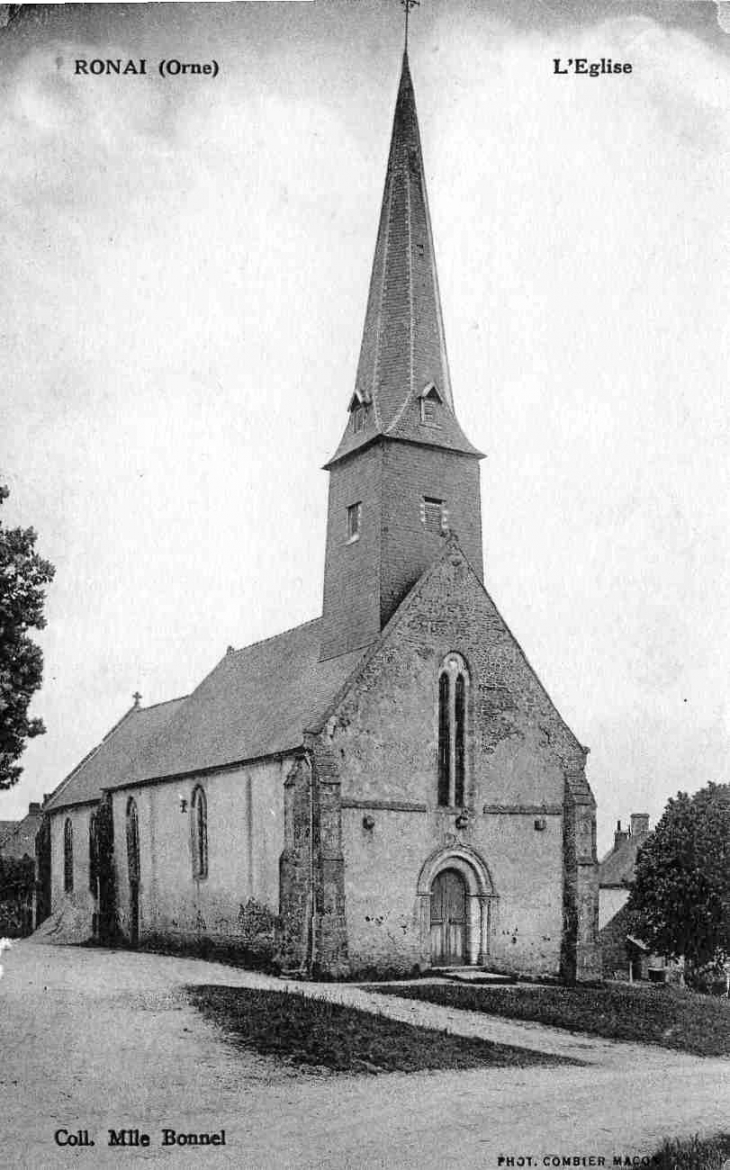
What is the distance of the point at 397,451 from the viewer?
3403 centimetres

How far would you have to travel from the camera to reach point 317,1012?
71.8 feet

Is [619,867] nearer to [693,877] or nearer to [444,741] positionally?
[693,877]

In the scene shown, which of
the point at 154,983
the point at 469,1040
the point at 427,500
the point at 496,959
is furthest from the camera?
the point at 427,500

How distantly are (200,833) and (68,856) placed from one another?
17009mm

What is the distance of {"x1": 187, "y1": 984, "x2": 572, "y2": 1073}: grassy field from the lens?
18719 millimetres

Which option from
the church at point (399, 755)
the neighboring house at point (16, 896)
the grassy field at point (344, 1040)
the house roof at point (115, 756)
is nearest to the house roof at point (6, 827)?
the neighboring house at point (16, 896)

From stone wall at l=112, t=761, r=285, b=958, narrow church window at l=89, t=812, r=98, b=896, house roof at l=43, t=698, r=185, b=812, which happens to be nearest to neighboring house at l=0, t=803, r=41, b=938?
house roof at l=43, t=698, r=185, b=812

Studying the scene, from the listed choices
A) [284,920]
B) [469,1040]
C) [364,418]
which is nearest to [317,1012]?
[469,1040]

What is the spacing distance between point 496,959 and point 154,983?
9554 mm

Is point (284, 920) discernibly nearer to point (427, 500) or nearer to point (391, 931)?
point (391, 931)

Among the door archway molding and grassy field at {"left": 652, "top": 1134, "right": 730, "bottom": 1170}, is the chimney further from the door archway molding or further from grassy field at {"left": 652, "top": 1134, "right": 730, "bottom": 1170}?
grassy field at {"left": 652, "top": 1134, "right": 730, "bottom": 1170}

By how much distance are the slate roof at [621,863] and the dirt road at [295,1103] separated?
41.0m

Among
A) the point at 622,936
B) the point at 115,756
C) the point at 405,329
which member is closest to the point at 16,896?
the point at 115,756

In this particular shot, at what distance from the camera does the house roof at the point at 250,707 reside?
3319cm
